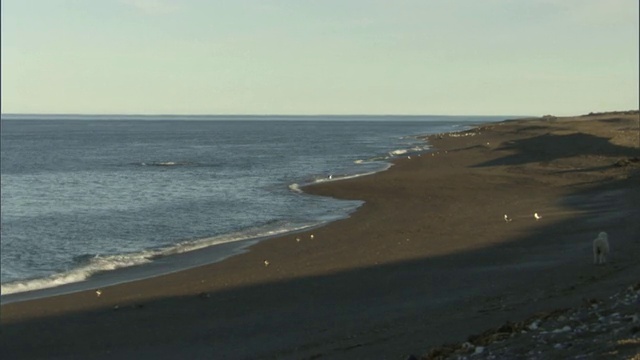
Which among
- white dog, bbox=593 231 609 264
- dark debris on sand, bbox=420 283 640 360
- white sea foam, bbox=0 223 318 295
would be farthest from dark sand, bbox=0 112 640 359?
white sea foam, bbox=0 223 318 295

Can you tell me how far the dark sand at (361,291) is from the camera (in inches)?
490

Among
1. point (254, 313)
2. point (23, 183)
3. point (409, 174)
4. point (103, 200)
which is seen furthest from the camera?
point (23, 183)

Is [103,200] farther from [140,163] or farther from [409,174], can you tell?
[140,163]

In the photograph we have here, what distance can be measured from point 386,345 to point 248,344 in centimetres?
233

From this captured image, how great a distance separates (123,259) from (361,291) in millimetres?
8180

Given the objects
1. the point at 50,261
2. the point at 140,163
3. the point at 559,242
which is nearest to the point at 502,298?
the point at 559,242

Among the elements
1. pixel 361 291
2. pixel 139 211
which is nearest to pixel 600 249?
pixel 361 291

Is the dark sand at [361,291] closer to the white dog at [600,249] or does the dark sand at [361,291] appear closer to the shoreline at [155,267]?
the white dog at [600,249]

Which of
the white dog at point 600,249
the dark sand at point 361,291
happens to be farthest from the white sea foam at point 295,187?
the white dog at point 600,249

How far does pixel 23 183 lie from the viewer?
48656 mm

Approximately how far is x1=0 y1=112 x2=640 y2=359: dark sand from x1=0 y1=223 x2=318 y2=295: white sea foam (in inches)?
60.8

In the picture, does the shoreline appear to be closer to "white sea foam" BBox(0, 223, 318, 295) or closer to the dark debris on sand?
"white sea foam" BBox(0, 223, 318, 295)

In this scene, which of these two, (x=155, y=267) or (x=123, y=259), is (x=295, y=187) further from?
(x=155, y=267)

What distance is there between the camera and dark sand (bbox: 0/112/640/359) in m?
12.5
